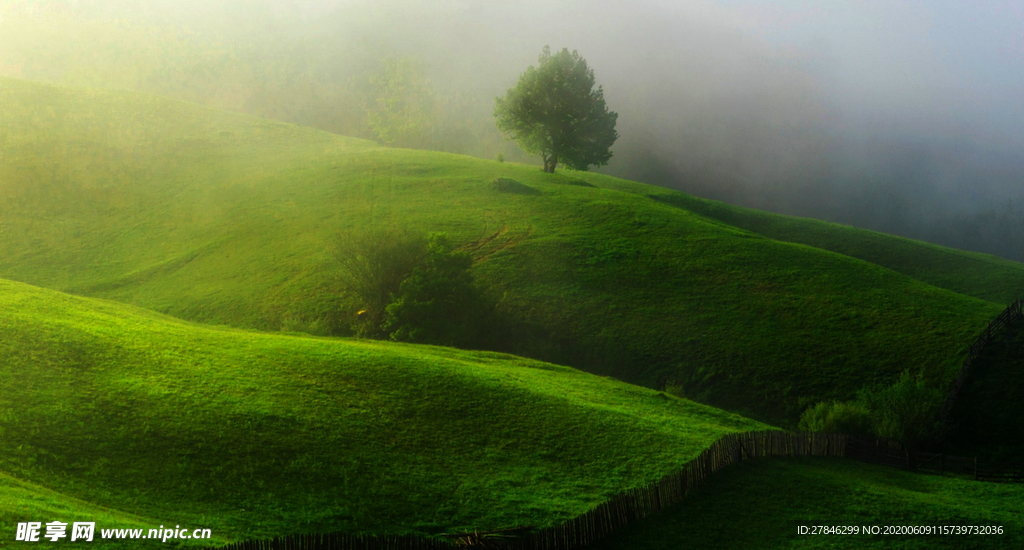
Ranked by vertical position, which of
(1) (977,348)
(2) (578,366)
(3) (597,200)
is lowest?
(2) (578,366)

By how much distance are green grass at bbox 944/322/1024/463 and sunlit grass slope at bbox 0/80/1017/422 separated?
2.43 metres

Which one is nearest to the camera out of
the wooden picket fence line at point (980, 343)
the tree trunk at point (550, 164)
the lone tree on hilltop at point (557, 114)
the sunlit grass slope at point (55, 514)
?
the sunlit grass slope at point (55, 514)

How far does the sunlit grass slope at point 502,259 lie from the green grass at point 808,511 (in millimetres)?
19627

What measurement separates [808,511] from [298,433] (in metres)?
18.5

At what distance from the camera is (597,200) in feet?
291

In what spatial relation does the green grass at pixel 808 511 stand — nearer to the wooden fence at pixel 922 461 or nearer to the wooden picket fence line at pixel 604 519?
the wooden picket fence line at pixel 604 519

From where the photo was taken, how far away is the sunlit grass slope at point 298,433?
67.7ft

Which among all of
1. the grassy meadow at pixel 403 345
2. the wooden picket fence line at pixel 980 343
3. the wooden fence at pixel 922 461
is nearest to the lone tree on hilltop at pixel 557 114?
the grassy meadow at pixel 403 345

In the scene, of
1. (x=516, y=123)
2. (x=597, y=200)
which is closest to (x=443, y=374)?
(x=597, y=200)

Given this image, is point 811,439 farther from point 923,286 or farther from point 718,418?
point 923,286

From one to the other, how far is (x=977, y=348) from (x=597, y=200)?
47.0 meters

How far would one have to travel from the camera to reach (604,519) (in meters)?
20.0

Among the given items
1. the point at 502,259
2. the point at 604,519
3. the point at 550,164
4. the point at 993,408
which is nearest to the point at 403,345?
the point at 502,259

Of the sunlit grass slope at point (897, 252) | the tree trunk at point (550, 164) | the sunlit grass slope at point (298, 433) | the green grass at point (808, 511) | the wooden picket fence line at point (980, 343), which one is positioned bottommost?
the sunlit grass slope at point (298, 433)
